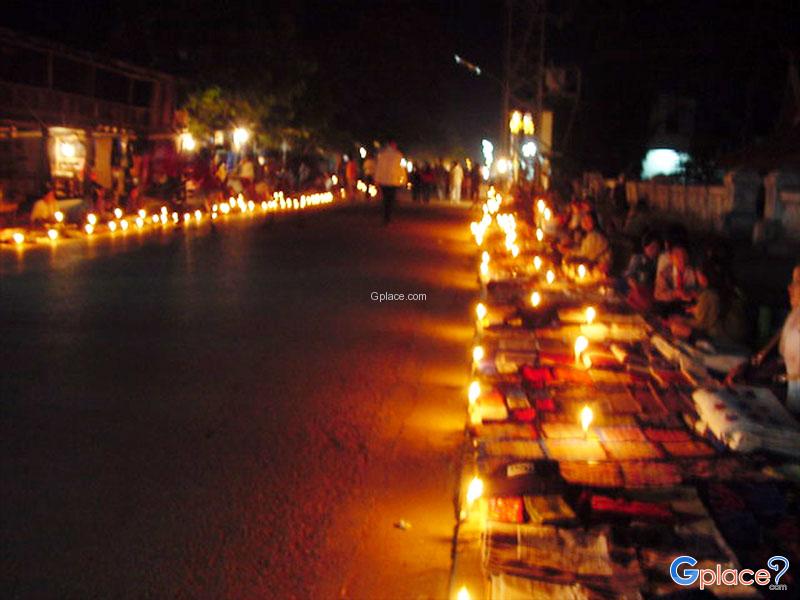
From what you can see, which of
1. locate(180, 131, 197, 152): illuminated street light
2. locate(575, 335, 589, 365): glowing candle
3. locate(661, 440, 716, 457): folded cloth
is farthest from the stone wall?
locate(180, 131, 197, 152): illuminated street light

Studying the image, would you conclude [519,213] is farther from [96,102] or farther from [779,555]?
[779,555]

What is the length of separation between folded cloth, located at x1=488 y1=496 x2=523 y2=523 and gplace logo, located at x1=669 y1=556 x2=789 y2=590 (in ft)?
2.97

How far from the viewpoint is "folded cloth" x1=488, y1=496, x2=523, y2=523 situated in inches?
208

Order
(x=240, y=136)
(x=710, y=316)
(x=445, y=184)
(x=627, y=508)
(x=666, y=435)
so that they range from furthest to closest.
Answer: (x=445, y=184)
(x=240, y=136)
(x=710, y=316)
(x=666, y=435)
(x=627, y=508)

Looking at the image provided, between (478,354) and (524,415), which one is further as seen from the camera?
(478,354)

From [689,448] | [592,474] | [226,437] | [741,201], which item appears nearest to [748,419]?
[689,448]

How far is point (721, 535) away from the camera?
505 centimetres

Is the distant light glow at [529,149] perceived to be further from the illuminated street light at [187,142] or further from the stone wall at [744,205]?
the stone wall at [744,205]

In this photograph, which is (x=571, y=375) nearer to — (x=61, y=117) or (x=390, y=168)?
(x=390, y=168)

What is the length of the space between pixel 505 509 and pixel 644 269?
8310 mm

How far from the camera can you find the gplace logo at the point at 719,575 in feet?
15.1

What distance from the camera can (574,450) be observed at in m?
6.44

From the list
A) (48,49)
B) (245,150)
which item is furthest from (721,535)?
(245,150)

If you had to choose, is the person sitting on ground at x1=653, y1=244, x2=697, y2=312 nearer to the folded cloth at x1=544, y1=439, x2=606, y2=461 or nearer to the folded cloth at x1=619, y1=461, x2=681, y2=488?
the folded cloth at x1=544, y1=439, x2=606, y2=461
